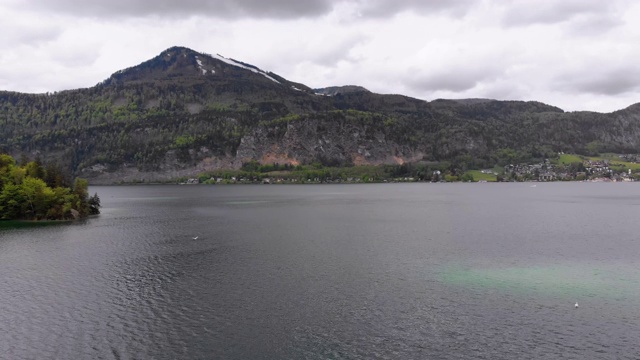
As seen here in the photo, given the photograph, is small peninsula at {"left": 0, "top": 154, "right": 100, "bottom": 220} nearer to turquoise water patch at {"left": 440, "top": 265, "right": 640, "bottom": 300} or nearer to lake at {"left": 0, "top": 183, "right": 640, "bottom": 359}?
lake at {"left": 0, "top": 183, "right": 640, "bottom": 359}

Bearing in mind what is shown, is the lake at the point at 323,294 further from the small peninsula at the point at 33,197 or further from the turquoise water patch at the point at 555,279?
the small peninsula at the point at 33,197

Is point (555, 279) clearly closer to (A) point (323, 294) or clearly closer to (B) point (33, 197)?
(A) point (323, 294)

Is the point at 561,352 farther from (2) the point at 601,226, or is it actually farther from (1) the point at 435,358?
(2) the point at 601,226

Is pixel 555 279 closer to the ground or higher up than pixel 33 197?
closer to the ground

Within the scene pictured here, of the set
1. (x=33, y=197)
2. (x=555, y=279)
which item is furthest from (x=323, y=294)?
(x=33, y=197)

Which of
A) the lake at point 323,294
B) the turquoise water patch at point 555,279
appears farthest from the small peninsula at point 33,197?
the turquoise water patch at point 555,279

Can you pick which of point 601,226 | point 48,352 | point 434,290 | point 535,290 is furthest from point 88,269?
point 601,226
